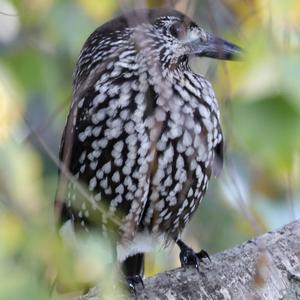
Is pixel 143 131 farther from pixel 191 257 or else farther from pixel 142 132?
pixel 191 257

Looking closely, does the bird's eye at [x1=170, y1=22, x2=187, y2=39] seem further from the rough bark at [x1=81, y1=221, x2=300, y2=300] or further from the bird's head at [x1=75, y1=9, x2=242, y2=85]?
the rough bark at [x1=81, y1=221, x2=300, y2=300]

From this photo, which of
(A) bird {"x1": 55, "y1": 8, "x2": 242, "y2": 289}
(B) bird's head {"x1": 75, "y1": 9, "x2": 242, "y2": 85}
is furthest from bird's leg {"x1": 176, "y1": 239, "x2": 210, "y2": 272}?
(B) bird's head {"x1": 75, "y1": 9, "x2": 242, "y2": 85}

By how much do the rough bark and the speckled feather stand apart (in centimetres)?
31

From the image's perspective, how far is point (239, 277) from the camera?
8.48 ft

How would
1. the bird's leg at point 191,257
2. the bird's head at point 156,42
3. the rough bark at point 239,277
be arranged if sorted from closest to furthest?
the rough bark at point 239,277 → the bird's leg at point 191,257 → the bird's head at point 156,42

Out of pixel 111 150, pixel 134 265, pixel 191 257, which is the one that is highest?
pixel 111 150

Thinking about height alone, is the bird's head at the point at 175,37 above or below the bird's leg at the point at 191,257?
above

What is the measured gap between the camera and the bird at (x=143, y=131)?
279cm

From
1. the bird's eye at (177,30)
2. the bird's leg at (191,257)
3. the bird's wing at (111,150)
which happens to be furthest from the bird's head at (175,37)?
the bird's leg at (191,257)

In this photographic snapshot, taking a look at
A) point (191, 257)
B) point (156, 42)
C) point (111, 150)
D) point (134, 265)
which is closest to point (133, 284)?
point (191, 257)

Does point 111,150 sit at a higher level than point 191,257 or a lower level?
higher

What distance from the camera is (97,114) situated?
2830mm

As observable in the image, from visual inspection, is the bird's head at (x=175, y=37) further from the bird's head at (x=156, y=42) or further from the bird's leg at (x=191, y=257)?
the bird's leg at (x=191, y=257)

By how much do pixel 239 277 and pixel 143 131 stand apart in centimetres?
54
